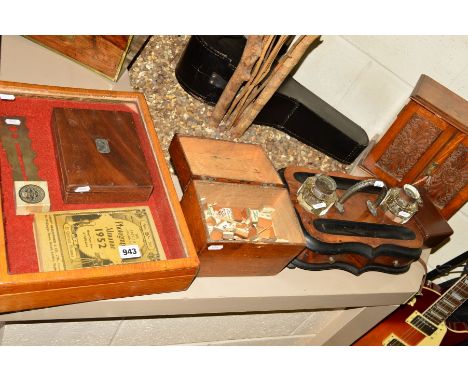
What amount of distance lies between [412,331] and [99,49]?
1.74 meters

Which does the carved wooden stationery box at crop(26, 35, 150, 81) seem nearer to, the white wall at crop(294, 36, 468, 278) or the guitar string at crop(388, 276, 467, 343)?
the white wall at crop(294, 36, 468, 278)

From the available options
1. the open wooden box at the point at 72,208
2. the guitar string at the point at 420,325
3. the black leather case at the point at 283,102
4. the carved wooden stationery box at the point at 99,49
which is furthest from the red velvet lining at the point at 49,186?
the guitar string at the point at 420,325

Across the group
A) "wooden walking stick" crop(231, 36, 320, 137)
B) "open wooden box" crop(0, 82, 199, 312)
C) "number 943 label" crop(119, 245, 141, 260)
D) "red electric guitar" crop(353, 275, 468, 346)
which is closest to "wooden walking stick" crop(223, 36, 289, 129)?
"wooden walking stick" crop(231, 36, 320, 137)

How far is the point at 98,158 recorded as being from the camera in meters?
1.21

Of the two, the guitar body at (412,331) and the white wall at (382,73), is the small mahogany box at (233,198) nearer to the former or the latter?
the guitar body at (412,331)

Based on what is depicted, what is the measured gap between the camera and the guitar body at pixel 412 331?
2152 millimetres

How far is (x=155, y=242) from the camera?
119cm

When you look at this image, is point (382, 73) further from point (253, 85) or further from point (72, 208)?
point (72, 208)

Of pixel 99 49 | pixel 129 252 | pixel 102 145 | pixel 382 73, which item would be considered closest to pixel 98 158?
pixel 102 145

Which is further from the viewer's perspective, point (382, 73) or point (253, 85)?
point (382, 73)

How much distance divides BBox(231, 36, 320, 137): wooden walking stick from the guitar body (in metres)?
1.08

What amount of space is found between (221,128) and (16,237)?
1.02m

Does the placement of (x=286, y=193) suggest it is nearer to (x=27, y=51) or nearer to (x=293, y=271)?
(x=293, y=271)

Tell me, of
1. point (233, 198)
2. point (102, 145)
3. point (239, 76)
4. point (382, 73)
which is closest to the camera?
point (102, 145)
